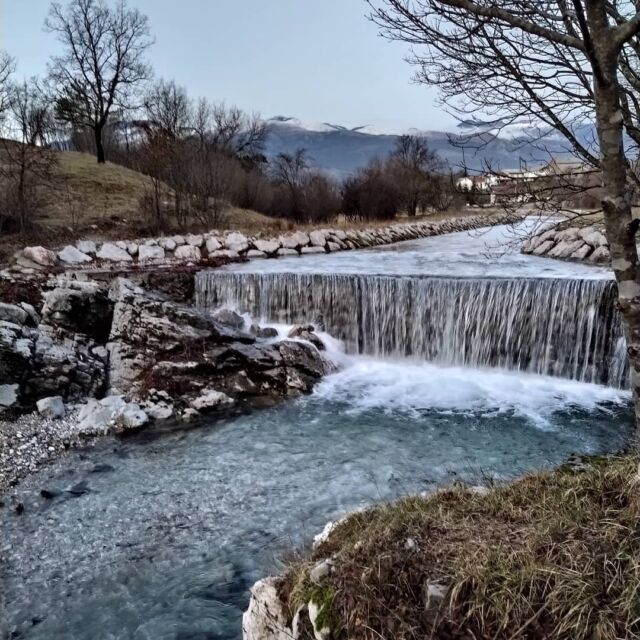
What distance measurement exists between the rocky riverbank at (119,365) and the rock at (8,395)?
0.01 m

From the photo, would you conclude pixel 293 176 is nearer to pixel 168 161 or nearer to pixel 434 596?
pixel 168 161

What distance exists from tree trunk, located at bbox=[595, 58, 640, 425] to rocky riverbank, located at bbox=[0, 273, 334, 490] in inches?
198

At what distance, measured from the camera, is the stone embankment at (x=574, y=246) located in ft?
37.5

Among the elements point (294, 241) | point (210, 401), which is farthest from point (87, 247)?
point (210, 401)

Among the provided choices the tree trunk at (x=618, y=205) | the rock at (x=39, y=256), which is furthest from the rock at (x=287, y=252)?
the tree trunk at (x=618, y=205)

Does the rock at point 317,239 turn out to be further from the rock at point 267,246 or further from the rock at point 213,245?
the rock at point 213,245

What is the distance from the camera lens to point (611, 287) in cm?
743

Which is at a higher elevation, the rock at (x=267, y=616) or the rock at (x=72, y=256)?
the rock at (x=72, y=256)

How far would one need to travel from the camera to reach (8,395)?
6414 millimetres

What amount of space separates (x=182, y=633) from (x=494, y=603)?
208 centimetres

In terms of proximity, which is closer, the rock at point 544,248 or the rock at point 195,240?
the rock at point 544,248

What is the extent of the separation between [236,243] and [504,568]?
41.6ft

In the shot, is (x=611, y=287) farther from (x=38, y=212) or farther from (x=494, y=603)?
(x=38, y=212)

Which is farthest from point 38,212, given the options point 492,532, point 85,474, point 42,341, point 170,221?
point 492,532
